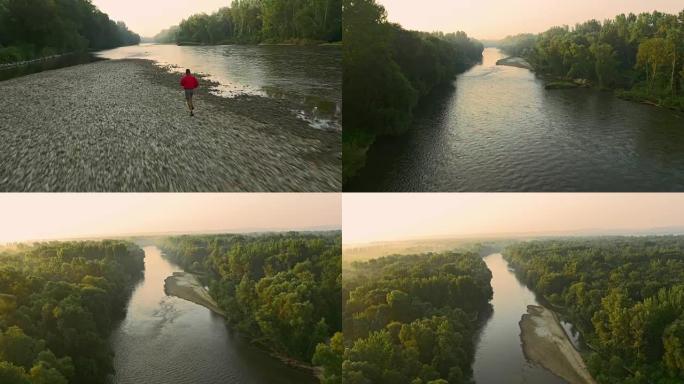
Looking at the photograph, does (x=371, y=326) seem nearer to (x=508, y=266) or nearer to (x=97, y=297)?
(x=508, y=266)

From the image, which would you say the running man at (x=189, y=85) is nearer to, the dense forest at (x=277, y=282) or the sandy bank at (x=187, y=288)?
the dense forest at (x=277, y=282)

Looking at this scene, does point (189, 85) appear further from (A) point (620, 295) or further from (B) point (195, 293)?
(A) point (620, 295)

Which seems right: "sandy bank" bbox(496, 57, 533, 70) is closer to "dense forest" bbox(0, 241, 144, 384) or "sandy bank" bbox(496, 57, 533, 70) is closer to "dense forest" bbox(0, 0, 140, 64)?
"dense forest" bbox(0, 0, 140, 64)

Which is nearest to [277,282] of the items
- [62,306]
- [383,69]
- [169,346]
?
[169,346]

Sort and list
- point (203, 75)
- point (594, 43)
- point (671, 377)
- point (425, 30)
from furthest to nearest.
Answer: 1. point (671, 377)
2. point (594, 43)
3. point (425, 30)
4. point (203, 75)

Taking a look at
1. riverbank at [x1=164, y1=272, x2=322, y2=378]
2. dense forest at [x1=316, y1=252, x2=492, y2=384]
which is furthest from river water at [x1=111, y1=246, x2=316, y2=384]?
dense forest at [x1=316, y1=252, x2=492, y2=384]

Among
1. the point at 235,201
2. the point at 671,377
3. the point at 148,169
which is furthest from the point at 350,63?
the point at 671,377

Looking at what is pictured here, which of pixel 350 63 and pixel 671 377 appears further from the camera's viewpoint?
pixel 671 377
